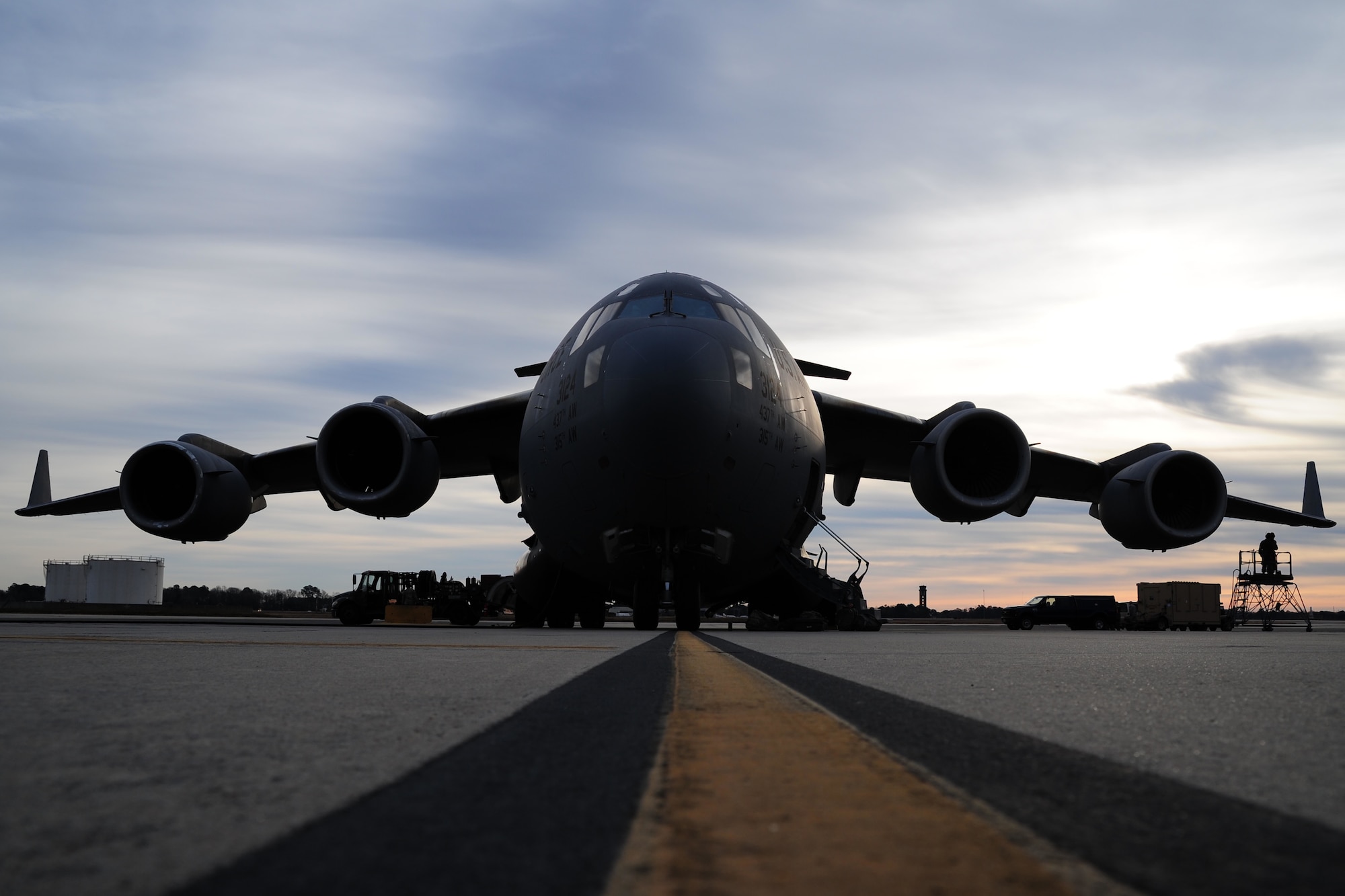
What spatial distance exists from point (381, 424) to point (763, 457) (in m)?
6.57

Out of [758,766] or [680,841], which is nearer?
[680,841]

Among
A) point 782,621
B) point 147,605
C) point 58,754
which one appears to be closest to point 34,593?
point 147,605

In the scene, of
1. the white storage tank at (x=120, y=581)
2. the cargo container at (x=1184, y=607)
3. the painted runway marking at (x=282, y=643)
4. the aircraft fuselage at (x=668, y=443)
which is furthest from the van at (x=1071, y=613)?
the white storage tank at (x=120, y=581)

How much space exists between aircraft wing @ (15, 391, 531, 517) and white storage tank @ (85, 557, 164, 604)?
46.2 m

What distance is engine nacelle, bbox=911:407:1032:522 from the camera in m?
15.3

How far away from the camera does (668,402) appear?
1070 centimetres

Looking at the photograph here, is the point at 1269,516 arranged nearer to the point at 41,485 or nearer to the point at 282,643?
the point at 282,643

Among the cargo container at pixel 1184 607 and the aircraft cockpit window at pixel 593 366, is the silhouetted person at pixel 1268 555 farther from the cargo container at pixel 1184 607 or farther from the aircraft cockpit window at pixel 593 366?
the aircraft cockpit window at pixel 593 366

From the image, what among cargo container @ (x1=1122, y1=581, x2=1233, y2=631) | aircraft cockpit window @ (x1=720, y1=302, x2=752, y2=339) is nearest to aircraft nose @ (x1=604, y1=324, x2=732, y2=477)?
aircraft cockpit window @ (x1=720, y1=302, x2=752, y2=339)

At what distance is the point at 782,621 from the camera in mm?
17578

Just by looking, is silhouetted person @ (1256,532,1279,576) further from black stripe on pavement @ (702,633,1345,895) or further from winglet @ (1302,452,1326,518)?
black stripe on pavement @ (702,633,1345,895)

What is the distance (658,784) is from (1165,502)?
16741 millimetres

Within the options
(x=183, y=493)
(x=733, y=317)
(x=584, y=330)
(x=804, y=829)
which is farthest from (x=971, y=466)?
(x=804, y=829)

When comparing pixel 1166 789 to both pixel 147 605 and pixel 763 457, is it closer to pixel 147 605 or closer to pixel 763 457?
pixel 763 457
